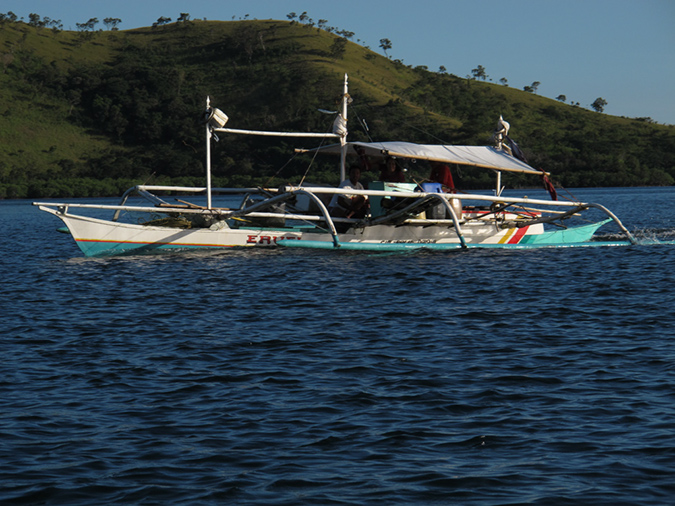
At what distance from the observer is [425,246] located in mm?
26578

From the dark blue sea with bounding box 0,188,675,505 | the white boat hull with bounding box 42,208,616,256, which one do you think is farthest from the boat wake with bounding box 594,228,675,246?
the dark blue sea with bounding box 0,188,675,505

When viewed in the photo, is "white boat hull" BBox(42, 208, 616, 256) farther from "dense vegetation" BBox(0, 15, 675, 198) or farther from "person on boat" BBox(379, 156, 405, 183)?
"dense vegetation" BBox(0, 15, 675, 198)

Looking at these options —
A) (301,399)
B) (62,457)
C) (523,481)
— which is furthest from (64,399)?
(523,481)

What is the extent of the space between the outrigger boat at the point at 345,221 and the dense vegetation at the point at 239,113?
81.3 meters

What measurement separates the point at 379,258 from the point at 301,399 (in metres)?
15.5

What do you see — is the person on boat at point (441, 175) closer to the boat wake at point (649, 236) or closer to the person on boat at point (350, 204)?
the person on boat at point (350, 204)

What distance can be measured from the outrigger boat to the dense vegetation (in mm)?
81306

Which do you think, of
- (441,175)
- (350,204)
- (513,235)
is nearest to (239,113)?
(441,175)

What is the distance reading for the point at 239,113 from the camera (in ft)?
515

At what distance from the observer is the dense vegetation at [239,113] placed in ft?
422

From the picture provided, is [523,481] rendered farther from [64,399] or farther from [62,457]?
[64,399]

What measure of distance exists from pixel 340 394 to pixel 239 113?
151m

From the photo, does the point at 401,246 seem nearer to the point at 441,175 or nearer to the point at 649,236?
the point at 441,175

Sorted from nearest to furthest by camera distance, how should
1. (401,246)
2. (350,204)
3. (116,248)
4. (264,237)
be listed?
(116,248)
(401,246)
(264,237)
(350,204)
